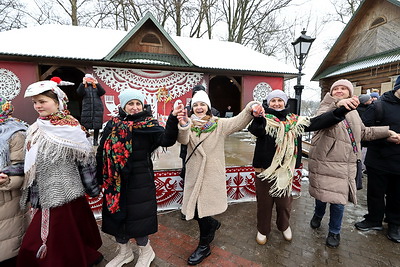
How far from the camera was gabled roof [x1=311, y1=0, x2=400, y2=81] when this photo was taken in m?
8.70

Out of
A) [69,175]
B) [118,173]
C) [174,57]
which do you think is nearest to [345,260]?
[118,173]

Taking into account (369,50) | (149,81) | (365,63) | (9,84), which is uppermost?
(369,50)

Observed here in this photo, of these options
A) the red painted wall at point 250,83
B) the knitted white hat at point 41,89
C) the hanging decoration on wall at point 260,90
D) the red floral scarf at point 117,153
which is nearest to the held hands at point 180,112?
the red floral scarf at point 117,153

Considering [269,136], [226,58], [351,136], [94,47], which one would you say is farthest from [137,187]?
[226,58]

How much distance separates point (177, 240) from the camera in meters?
2.69

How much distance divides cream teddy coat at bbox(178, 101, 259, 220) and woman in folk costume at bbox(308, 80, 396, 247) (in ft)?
3.72

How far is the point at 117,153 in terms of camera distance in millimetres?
1841

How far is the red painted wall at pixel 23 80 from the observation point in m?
7.92

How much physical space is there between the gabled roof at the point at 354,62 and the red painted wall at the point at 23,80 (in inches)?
550

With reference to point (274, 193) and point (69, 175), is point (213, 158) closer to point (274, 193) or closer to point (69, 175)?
point (274, 193)

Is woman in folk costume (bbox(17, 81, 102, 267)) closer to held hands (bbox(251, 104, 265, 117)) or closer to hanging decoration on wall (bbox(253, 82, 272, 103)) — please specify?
held hands (bbox(251, 104, 265, 117))

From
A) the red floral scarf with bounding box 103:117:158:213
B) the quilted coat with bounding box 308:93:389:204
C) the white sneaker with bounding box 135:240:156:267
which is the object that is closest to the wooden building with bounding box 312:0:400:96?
the quilted coat with bounding box 308:93:389:204

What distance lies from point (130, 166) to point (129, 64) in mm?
7860

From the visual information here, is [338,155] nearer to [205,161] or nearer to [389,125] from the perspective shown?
[389,125]
